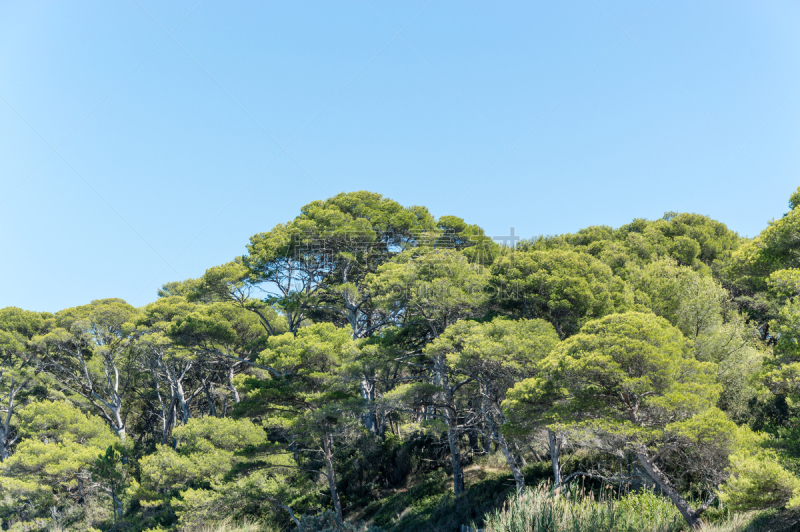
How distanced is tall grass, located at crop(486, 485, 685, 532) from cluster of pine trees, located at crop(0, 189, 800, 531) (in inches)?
33.2

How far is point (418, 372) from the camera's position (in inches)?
770

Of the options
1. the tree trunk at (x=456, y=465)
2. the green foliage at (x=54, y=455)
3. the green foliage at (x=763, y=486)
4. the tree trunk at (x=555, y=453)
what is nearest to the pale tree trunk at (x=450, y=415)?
the tree trunk at (x=456, y=465)

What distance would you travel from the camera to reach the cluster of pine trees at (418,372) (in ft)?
31.1

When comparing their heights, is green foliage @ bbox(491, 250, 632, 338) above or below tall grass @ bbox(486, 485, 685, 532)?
above

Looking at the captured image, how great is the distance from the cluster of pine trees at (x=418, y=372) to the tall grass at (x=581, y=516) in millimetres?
843

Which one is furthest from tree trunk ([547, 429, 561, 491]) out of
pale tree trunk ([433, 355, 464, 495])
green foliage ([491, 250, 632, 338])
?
green foliage ([491, 250, 632, 338])

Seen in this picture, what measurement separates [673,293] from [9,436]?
3704cm

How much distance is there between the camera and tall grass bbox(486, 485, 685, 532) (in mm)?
7797

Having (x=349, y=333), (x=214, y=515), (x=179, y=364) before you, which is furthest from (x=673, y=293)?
(x=179, y=364)

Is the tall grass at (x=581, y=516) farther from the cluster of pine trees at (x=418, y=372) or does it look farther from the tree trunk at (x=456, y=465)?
the tree trunk at (x=456, y=465)

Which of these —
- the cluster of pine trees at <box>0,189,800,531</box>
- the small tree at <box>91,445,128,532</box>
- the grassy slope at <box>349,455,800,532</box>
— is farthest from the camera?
the small tree at <box>91,445,128,532</box>

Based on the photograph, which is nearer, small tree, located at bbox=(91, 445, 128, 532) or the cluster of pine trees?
the cluster of pine trees

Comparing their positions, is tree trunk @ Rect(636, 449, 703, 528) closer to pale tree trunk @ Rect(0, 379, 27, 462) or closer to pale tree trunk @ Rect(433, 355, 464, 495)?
pale tree trunk @ Rect(433, 355, 464, 495)

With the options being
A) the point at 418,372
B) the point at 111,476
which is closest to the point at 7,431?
the point at 111,476
